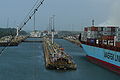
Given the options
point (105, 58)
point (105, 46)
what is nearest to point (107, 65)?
point (105, 58)

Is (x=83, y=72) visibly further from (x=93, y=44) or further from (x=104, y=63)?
(x=93, y=44)

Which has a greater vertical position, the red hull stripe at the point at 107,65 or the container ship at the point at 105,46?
the container ship at the point at 105,46

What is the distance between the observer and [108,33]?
985 inches

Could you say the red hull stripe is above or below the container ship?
below

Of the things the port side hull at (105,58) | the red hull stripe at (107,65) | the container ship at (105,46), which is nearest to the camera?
the red hull stripe at (107,65)

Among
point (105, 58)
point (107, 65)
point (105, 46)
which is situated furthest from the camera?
point (105, 46)

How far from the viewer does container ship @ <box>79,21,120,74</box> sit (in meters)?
18.2

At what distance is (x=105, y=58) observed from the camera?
20.1 m

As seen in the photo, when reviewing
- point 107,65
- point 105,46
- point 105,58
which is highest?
point 105,46

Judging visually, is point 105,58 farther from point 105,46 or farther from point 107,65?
point 105,46

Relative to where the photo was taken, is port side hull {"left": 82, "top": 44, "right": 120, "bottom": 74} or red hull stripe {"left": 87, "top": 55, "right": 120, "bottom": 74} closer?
red hull stripe {"left": 87, "top": 55, "right": 120, "bottom": 74}

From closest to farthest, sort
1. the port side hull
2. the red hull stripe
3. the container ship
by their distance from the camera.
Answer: the red hull stripe
the port side hull
the container ship

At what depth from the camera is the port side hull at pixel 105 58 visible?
17750 mm

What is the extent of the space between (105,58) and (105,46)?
1.24 metres
